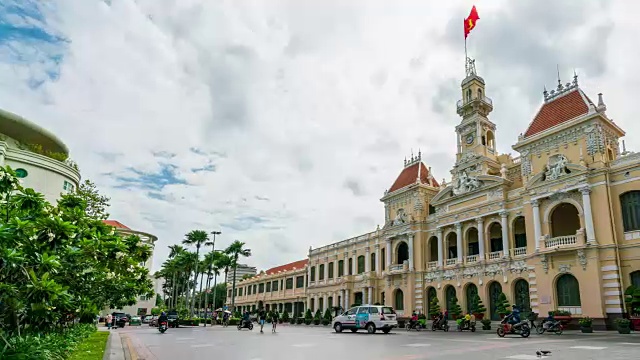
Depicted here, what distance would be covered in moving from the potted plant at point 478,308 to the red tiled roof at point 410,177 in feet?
46.7

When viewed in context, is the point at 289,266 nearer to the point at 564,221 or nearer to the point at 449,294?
the point at 449,294

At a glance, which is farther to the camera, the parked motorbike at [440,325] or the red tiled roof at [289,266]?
the red tiled roof at [289,266]

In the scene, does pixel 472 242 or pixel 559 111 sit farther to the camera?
pixel 472 242

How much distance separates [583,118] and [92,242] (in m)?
29.2

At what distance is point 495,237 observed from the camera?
36.1m

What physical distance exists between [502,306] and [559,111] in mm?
14155

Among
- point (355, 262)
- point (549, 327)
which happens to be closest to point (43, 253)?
point (549, 327)

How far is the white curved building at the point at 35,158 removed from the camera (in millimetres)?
34406

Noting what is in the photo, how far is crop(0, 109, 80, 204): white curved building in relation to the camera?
34.4 m

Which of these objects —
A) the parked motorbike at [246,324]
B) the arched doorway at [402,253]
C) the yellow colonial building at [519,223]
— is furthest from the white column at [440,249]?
the parked motorbike at [246,324]

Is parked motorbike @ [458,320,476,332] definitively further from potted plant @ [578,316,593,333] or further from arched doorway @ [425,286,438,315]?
arched doorway @ [425,286,438,315]

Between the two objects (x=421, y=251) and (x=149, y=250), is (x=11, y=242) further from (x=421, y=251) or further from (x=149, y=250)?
(x=421, y=251)

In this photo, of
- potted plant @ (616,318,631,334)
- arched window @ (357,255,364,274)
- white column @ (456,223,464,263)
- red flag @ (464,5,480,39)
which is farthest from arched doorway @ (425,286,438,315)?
red flag @ (464,5,480,39)

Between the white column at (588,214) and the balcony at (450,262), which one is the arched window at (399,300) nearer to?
the balcony at (450,262)
